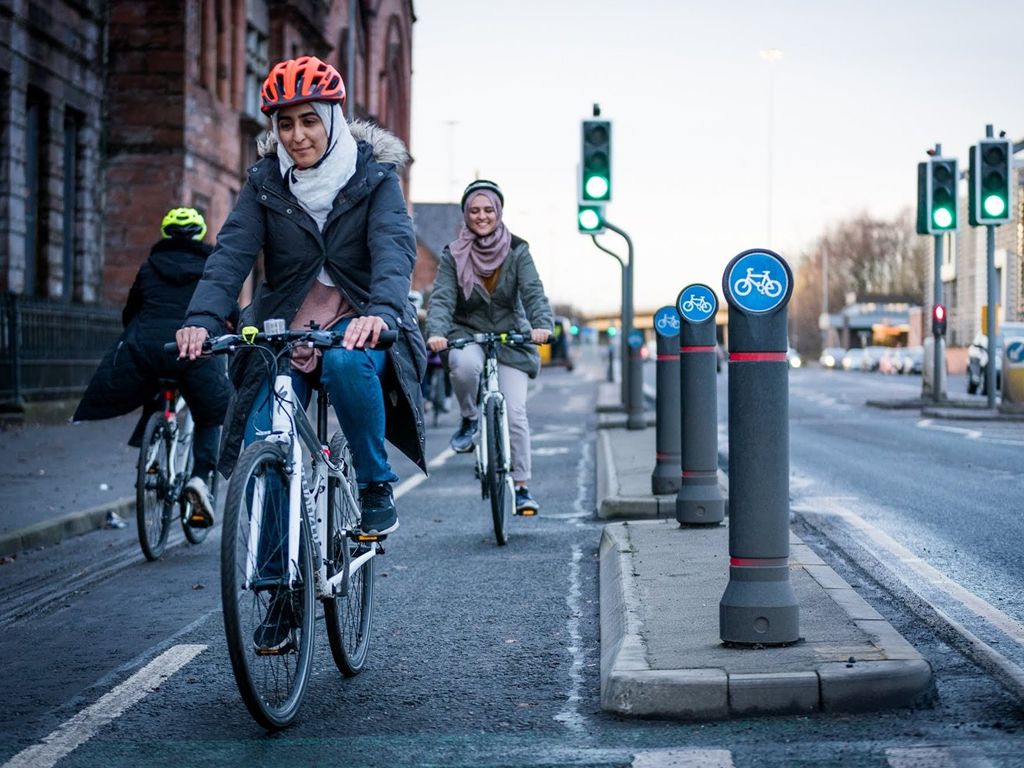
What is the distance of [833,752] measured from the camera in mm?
4215

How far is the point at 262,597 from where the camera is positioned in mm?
4617

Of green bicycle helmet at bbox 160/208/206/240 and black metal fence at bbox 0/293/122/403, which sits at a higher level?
green bicycle helmet at bbox 160/208/206/240

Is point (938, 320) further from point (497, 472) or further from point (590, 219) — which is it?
point (497, 472)

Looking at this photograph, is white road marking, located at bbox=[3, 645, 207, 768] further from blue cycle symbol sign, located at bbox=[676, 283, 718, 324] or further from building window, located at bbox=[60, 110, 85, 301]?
building window, located at bbox=[60, 110, 85, 301]

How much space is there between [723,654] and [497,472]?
3908 millimetres

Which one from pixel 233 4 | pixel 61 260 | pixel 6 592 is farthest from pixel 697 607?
pixel 233 4

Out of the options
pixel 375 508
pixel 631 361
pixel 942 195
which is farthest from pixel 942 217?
pixel 375 508

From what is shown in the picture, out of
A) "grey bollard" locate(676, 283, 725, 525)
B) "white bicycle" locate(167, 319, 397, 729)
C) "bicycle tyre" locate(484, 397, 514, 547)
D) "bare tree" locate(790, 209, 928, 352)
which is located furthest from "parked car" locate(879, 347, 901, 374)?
"white bicycle" locate(167, 319, 397, 729)

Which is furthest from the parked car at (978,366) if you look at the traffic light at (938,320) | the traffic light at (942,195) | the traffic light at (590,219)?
the traffic light at (590,219)

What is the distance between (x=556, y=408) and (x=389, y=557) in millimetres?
22828

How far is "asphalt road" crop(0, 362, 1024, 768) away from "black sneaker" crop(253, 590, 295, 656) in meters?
0.26

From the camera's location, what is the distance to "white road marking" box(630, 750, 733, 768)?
13.6ft

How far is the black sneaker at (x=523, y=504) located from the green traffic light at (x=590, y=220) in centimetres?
1002

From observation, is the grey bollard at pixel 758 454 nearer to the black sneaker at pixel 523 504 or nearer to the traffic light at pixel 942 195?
the black sneaker at pixel 523 504
